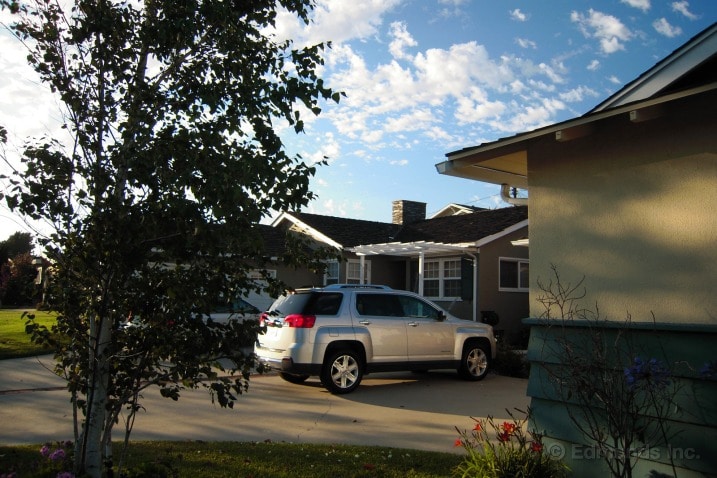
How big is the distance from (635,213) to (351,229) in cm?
2050

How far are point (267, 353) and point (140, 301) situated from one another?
6.90 metres

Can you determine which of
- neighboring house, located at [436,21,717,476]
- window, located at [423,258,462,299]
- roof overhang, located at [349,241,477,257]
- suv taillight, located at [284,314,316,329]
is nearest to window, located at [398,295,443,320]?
suv taillight, located at [284,314,316,329]

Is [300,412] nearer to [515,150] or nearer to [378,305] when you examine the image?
[378,305]

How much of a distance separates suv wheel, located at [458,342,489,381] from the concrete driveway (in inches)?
7.2

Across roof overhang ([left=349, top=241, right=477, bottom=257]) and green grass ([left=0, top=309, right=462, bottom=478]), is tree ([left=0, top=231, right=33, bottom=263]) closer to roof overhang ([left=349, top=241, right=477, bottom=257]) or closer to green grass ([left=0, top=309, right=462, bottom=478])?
roof overhang ([left=349, top=241, right=477, bottom=257])

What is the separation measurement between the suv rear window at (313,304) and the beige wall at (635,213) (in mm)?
5303

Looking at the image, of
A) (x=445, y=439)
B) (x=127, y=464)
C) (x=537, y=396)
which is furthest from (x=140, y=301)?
(x=445, y=439)

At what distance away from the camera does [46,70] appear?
4172 millimetres

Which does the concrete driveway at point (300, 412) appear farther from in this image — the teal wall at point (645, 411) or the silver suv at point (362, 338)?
the teal wall at point (645, 411)

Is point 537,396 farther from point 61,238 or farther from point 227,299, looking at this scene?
point 61,238

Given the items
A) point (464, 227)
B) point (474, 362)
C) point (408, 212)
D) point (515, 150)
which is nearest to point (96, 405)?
point (515, 150)

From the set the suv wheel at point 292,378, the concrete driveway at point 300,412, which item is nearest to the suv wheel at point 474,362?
the concrete driveway at point 300,412

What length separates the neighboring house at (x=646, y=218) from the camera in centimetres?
491

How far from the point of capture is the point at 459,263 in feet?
68.9
